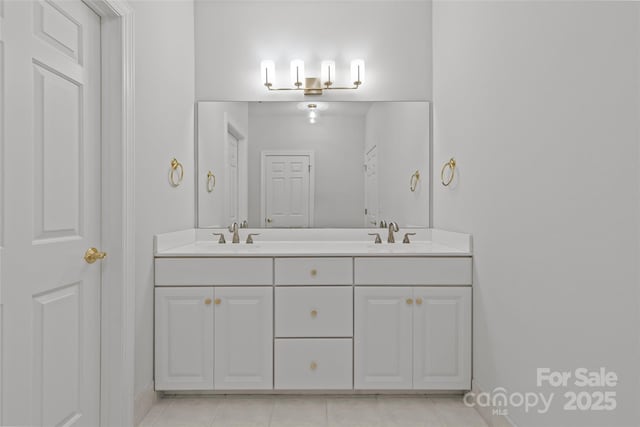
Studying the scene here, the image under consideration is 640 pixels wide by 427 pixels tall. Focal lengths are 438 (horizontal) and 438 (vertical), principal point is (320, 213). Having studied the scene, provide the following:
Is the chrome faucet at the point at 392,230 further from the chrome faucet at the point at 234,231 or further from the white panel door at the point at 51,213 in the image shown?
the white panel door at the point at 51,213

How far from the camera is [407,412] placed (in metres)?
2.21

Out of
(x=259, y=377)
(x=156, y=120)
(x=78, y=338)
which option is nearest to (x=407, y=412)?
(x=259, y=377)

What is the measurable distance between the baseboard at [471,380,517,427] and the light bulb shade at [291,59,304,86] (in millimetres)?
2086

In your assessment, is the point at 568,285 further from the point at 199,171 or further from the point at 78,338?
the point at 199,171

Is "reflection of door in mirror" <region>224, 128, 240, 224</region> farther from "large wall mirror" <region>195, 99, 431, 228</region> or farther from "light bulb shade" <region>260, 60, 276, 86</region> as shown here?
"light bulb shade" <region>260, 60, 276, 86</region>

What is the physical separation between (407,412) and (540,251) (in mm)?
1110

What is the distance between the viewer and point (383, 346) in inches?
89.7

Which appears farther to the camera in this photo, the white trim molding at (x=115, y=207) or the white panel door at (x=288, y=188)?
the white panel door at (x=288, y=188)

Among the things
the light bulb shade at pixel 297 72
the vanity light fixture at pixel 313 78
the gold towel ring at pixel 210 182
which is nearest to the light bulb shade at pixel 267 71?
the vanity light fixture at pixel 313 78

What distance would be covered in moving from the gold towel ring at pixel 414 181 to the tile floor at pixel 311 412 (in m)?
1.30

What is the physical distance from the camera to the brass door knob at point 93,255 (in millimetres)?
1750

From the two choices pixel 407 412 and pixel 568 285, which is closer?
pixel 568 285

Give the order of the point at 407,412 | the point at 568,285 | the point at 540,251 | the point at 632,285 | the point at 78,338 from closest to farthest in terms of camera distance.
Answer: the point at 632,285 → the point at 568,285 → the point at 540,251 → the point at 78,338 → the point at 407,412

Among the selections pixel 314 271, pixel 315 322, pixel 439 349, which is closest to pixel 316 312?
pixel 315 322
